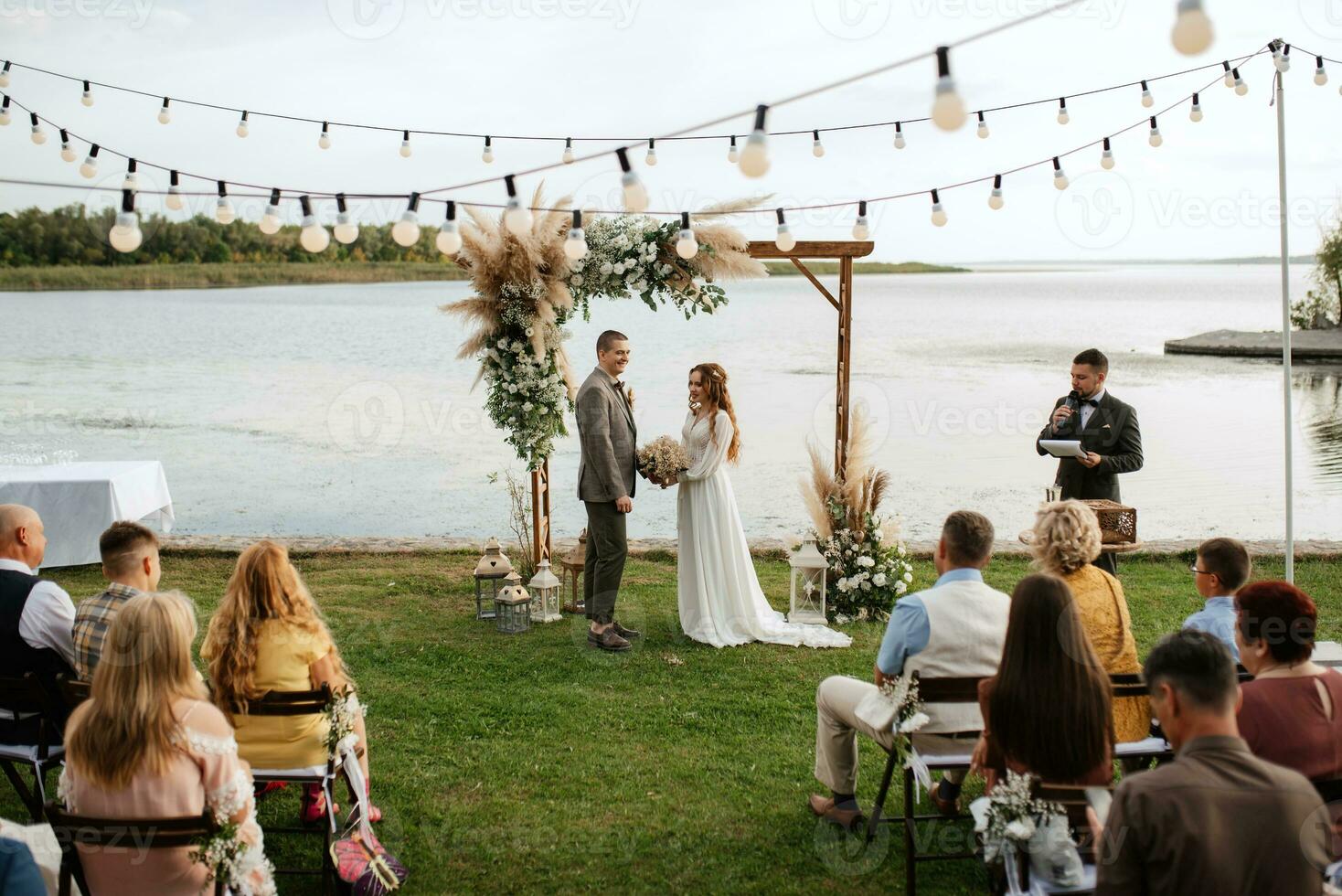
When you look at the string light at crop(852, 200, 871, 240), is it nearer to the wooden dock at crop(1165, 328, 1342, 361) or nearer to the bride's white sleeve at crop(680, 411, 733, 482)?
the bride's white sleeve at crop(680, 411, 733, 482)

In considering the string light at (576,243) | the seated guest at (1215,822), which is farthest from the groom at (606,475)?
the seated guest at (1215,822)

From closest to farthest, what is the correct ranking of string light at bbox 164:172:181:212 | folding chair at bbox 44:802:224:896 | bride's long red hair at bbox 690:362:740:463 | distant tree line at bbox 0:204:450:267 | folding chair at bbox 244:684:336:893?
folding chair at bbox 44:802:224:896 → folding chair at bbox 244:684:336:893 → string light at bbox 164:172:181:212 → bride's long red hair at bbox 690:362:740:463 → distant tree line at bbox 0:204:450:267

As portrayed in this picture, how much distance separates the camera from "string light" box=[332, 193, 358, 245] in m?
4.21

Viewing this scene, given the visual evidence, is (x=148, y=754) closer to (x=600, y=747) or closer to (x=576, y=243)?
(x=576, y=243)

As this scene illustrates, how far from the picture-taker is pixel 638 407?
90.3ft

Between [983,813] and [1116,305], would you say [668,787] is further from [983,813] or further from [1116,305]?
[1116,305]

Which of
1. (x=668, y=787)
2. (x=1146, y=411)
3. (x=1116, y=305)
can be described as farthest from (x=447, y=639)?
(x=1116, y=305)

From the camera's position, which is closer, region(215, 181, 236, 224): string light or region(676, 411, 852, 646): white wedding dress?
region(215, 181, 236, 224): string light

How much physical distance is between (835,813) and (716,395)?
3214 mm

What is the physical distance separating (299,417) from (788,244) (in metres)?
23.3

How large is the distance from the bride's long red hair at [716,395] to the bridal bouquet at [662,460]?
0.25m

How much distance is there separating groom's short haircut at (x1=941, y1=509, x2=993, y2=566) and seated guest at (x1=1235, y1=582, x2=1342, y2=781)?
0.95 m

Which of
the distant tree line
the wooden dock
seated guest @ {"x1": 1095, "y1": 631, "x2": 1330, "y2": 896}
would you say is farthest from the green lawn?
the wooden dock

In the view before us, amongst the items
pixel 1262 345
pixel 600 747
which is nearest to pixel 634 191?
pixel 600 747
